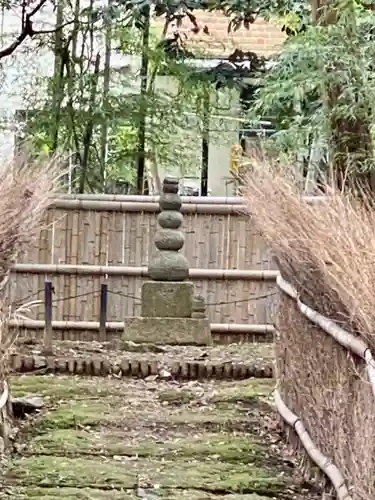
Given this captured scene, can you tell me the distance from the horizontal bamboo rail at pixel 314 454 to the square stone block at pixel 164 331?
6.30 feet

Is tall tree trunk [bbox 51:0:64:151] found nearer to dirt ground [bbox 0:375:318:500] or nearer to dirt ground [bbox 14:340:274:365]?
dirt ground [bbox 14:340:274:365]

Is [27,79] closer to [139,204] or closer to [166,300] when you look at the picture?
[139,204]

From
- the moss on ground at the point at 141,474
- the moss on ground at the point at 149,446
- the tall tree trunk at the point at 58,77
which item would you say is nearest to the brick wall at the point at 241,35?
the tall tree trunk at the point at 58,77

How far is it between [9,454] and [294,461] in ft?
3.76

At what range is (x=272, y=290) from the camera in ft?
22.3

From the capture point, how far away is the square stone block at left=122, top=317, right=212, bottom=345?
6258 mm

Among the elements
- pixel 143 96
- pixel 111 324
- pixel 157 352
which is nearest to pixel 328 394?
pixel 157 352

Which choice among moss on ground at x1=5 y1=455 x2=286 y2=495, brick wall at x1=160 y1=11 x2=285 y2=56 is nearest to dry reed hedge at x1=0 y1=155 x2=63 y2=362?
moss on ground at x1=5 y1=455 x2=286 y2=495

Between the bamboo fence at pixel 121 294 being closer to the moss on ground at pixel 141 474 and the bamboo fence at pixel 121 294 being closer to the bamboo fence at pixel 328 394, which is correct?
the bamboo fence at pixel 328 394

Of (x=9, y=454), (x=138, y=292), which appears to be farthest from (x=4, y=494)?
(x=138, y=292)

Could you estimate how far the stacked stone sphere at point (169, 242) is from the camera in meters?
6.39

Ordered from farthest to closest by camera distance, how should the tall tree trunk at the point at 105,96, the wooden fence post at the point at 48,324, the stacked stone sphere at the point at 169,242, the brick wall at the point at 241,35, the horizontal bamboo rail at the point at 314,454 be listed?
the brick wall at the point at 241,35 → the tall tree trunk at the point at 105,96 → the stacked stone sphere at the point at 169,242 → the wooden fence post at the point at 48,324 → the horizontal bamboo rail at the point at 314,454

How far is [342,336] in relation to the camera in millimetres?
2902

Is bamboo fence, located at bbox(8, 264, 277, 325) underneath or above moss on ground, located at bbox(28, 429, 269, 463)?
above
